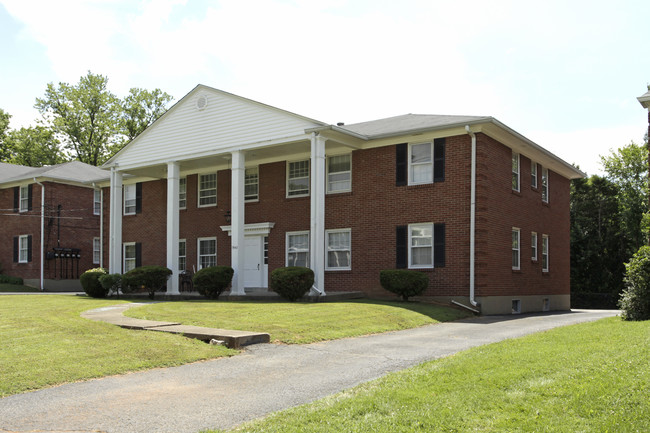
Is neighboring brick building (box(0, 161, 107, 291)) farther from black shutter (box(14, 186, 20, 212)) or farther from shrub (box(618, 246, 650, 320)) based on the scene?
shrub (box(618, 246, 650, 320))

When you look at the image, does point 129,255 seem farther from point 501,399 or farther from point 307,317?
point 501,399

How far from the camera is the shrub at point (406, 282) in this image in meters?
19.4

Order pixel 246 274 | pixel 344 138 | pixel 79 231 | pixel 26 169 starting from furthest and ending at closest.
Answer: pixel 26 169
pixel 79 231
pixel 246 274
pixel 344 138

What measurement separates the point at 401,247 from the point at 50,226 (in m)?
22.6

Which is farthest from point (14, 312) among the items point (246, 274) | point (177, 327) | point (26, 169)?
point (26, 169)

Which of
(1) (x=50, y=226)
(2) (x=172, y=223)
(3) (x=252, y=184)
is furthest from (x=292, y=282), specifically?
(1) (x=50, y=226)

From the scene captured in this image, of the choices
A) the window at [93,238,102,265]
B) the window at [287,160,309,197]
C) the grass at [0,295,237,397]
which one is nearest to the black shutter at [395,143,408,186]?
the window at [287,160,309,197]

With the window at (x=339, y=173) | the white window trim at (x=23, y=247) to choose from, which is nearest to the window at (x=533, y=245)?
the window at (x=339, y=173)

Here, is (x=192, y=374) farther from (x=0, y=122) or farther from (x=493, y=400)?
(x=0, y=122)

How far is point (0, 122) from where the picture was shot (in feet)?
171

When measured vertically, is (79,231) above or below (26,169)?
below

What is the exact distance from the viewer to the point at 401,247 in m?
20.9

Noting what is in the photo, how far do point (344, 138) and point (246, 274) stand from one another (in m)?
7.34

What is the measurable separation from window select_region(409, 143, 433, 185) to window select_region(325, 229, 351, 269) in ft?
10.2
